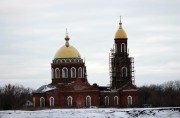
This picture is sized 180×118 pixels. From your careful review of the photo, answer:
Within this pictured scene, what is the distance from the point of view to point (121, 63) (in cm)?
7762

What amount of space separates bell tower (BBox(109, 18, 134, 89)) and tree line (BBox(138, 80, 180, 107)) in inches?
146

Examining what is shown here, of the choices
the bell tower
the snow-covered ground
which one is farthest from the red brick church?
the snow-covered ground

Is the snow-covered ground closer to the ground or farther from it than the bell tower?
closer to the ground

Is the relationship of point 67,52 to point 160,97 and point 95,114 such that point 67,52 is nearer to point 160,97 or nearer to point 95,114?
point 160,97

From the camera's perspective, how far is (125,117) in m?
53.8

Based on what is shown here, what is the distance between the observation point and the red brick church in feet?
244

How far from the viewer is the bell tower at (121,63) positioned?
77625 mm

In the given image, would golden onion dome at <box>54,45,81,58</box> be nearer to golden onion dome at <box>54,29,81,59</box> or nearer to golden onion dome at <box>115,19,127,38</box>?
golden onion dome at <box>54,29,81,59</box>

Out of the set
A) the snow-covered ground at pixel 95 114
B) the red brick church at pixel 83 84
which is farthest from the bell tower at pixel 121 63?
the snow-covered ground at pixel 95 114

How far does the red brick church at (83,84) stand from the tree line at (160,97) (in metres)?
3.01

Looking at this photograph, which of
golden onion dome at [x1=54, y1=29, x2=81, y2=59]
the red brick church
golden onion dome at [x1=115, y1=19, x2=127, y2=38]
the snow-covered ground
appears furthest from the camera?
golden onion dome at [x1=115, y1=19, x2=127, y2=38]

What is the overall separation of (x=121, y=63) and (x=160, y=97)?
14.8 m

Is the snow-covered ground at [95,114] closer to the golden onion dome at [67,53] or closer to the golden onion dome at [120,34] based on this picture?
the golden onion dome at [67,53]

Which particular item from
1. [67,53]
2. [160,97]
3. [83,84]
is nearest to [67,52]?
[67,53]
